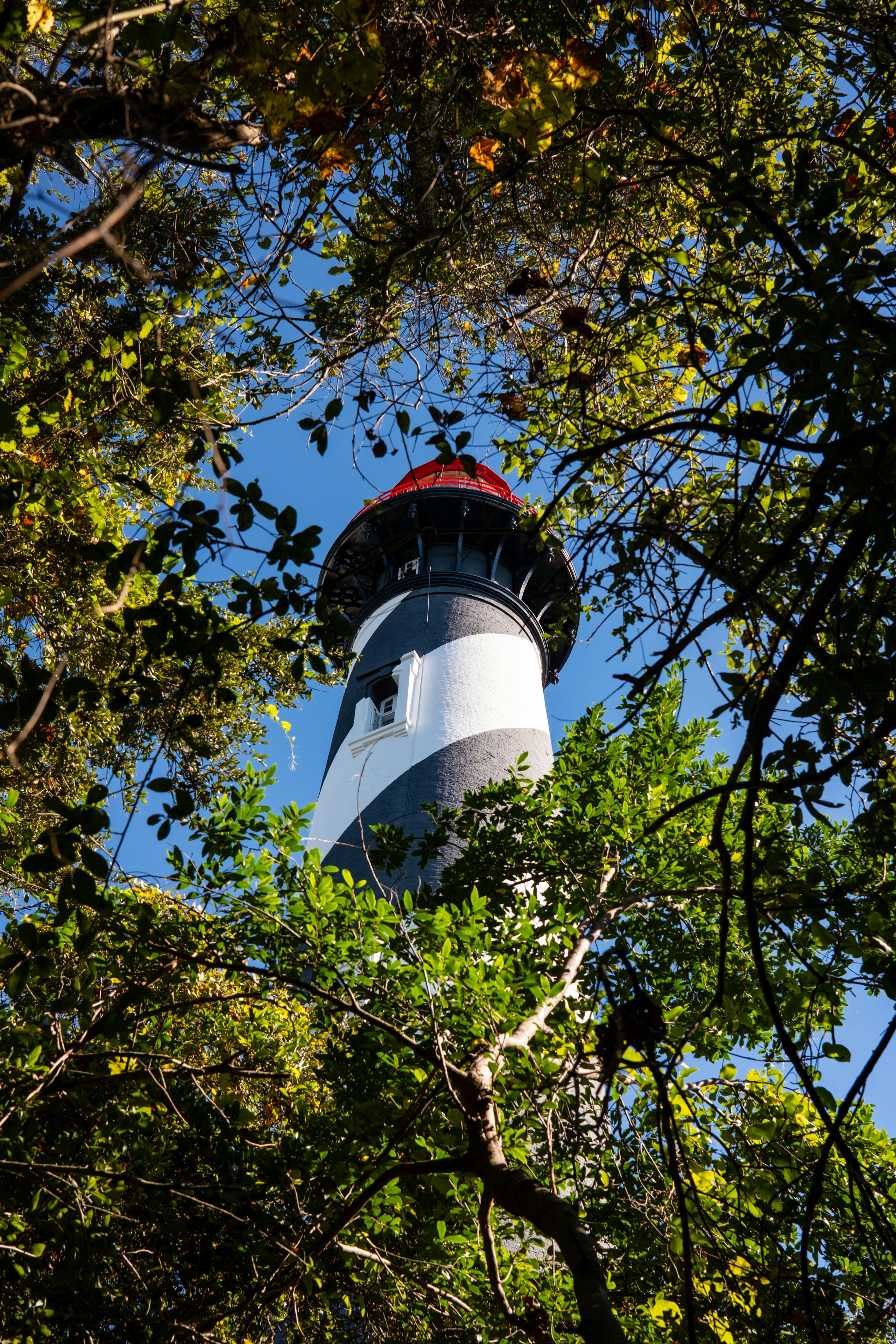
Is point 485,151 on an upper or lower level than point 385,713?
lower

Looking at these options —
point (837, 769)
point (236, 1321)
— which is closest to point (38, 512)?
point (236, 1321)

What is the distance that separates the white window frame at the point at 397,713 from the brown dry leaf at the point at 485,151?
22.7 feet

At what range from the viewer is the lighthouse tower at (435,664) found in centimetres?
940

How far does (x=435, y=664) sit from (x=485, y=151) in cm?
754

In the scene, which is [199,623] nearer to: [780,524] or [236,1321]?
[780,524]

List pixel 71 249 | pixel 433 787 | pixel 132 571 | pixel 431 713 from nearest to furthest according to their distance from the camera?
pixel 71 249 → pixel 132 571 → pixel 433 787 → pixel 431 713

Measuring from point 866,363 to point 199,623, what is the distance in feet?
5.87

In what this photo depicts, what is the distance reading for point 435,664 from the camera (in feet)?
35.8

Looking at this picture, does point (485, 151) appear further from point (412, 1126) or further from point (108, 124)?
point (412, 1126)

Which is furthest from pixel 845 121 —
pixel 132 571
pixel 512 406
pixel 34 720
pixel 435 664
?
pixel 435 664

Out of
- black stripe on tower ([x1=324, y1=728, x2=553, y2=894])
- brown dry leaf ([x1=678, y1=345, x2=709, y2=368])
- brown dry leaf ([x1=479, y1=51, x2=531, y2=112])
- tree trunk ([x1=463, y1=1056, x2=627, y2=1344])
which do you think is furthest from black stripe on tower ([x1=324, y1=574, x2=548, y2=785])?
tree trunk ([x1=463, y1=1056, x2=627, y2=1344])

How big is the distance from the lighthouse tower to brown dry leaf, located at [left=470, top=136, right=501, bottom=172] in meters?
4.12

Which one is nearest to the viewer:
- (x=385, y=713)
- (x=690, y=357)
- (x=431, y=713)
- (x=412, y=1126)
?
(x=412, y=1126)

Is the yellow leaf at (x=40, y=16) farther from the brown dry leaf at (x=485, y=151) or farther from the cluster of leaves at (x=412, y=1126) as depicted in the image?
the cluster of leaves at (x=412, y=1126)
